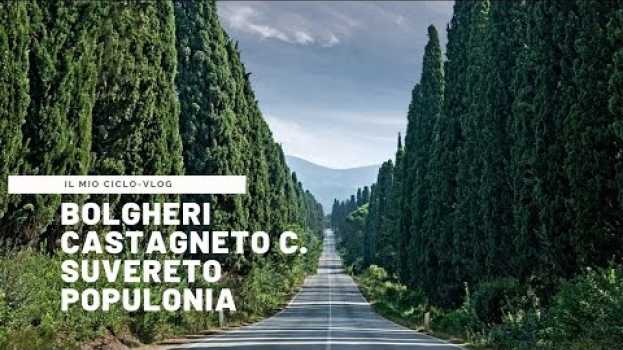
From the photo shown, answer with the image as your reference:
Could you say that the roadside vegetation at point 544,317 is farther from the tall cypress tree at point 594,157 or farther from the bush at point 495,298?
the tall cypress tree at point 594,157

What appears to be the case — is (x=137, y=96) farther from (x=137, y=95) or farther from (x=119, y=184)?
(x=119, y=184)

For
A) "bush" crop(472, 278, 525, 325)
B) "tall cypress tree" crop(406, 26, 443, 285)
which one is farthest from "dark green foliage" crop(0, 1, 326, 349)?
"tall cypress tree" crop(406, 26, 443, 285)

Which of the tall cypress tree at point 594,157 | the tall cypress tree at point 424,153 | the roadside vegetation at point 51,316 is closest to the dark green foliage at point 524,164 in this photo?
the tall cypress tree at point 594,157

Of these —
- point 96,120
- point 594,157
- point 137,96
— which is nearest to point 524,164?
point 594,157

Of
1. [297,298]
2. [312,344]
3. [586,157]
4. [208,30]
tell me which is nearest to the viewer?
[586,157]

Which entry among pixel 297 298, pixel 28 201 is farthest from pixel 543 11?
pixel 297 298

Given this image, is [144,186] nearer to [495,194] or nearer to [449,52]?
[495,194]

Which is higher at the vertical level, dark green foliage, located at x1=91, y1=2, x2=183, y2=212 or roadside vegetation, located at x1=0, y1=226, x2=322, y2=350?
dark green foliage, located at x1=91, y1=2, x2=183, y2=212

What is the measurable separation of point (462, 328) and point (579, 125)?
36.6ft

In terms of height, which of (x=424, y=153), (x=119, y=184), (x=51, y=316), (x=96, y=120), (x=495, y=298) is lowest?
(x=495, y=298)

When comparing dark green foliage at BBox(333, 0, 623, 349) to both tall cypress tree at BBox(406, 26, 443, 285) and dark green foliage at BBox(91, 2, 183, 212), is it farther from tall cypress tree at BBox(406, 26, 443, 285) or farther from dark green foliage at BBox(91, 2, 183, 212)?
dark green foliage at BBox(91, 2, 183, 212)

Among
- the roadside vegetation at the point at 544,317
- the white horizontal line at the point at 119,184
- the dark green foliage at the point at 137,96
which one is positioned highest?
the dark green foliage at the point at 137,96

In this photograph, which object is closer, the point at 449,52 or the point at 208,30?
the point at 208,30

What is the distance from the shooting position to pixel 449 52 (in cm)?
3772
